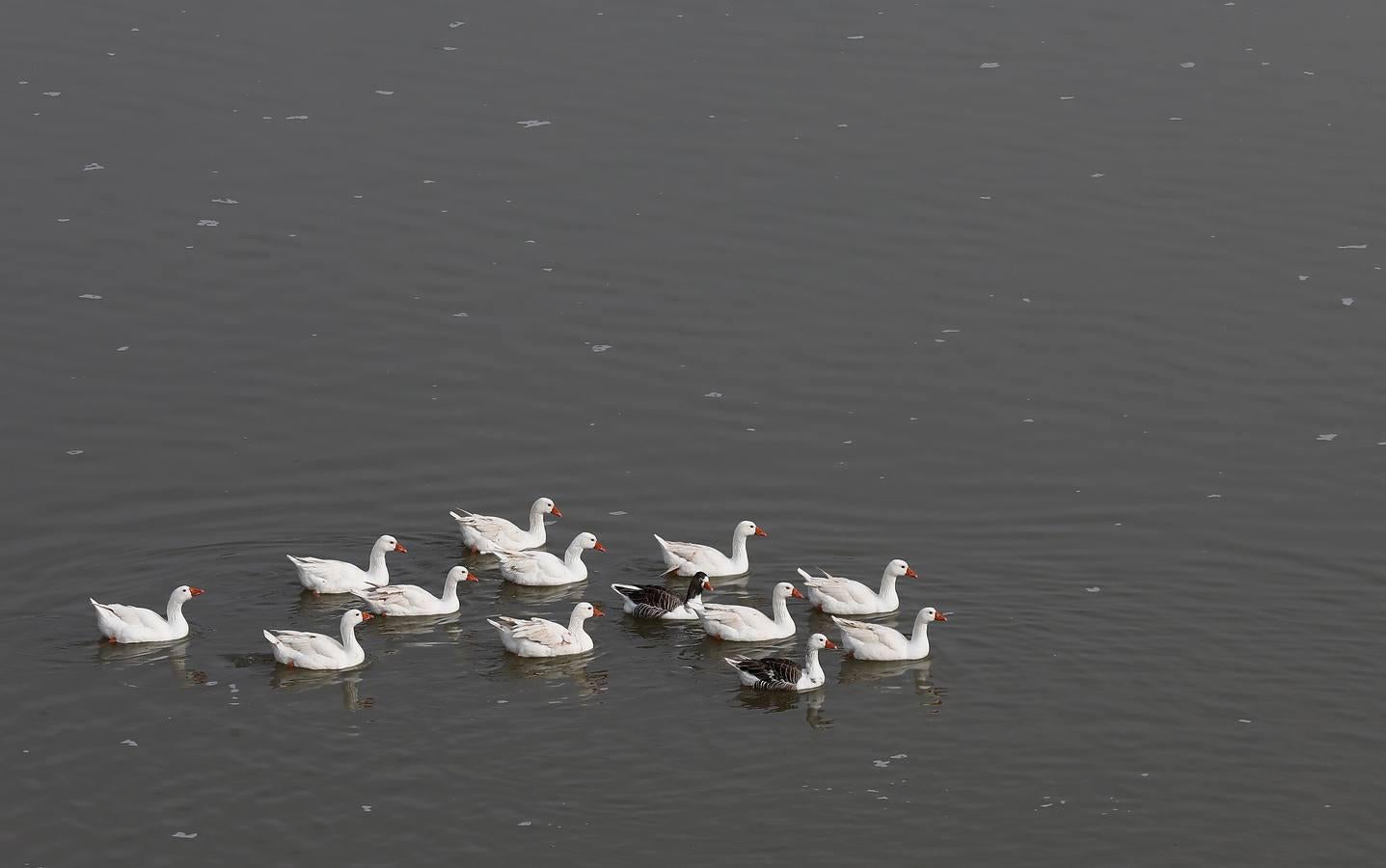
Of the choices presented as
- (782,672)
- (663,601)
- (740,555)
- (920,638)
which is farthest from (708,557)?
(920,638)

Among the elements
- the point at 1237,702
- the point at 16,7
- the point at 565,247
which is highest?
the point at 16,7

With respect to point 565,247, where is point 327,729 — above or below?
below

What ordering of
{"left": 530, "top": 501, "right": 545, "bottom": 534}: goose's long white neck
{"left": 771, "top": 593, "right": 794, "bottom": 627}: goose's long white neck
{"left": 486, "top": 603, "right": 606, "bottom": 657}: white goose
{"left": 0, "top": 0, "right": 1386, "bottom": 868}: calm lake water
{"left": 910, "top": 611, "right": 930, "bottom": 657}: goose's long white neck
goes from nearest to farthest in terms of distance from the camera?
{"left": 0, "top": 0, "right": 1386, "bottom": 868}: calm lake water
{"left": 486, "top": 603, "right": 606, "bottom": 657}: white goose
{"left": 910, "top": 611, "right": 930, "bottom": 657}: goose's long white neck
{"left": 771, "top": 593, "right": 794, "bottom": 627}: goose's long white neck
{"left": 530, "top": 501, "right": 545, "bottom": 534}: goose's long white neck

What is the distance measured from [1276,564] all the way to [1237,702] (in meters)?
4.42

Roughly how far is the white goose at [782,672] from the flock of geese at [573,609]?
13 millimetres

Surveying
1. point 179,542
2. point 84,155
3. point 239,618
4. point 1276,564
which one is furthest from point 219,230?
point 1276,564

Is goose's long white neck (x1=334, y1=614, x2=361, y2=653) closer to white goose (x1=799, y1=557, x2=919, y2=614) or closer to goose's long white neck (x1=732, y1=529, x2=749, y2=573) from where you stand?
goose's long white neck (x1=732, y1=529, x2=749, y2=573)

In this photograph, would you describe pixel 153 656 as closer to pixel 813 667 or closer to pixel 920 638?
pixel 813 667

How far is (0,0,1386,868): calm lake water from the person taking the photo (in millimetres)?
23391

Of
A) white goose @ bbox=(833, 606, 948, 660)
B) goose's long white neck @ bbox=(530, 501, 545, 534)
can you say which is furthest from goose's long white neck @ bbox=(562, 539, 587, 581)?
white goose @ bbox=(833, 606, 948, 660)

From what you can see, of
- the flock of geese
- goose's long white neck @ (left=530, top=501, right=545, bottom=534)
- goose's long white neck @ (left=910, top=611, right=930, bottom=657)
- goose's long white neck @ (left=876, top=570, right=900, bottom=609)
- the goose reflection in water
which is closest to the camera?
the goose reflection in water

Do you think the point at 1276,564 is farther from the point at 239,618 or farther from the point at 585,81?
the point at 585,81

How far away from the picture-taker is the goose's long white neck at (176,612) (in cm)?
2681

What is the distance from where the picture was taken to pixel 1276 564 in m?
29.5
